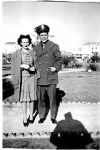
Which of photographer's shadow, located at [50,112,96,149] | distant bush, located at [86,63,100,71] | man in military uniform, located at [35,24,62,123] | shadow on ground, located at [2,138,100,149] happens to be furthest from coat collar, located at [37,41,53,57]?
shadow on ground, located at [2,138,100,149]

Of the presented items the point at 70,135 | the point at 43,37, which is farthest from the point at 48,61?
the point at 70,135

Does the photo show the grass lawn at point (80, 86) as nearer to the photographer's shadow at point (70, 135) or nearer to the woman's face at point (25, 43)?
the photographer's shadow at point (70, 135)

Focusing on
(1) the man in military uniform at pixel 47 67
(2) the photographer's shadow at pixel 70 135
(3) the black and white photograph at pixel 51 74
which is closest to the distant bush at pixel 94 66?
(3) the black and white photograph at pixel 51 74

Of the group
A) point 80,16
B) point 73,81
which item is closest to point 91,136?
point 73,81

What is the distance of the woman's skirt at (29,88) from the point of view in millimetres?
1665

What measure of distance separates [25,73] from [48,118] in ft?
0.98

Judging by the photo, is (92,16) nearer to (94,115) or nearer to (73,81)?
(73,81)

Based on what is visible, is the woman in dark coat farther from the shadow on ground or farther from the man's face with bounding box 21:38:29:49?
the shadow on ground

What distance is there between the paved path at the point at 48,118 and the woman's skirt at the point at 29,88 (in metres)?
0.07

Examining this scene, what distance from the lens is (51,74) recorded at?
1.66 m

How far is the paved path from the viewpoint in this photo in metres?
1.64

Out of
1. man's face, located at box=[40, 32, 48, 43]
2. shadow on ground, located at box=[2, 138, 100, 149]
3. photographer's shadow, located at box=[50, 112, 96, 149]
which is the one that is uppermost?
man's face, located at box=[40, 32, 48, 43]

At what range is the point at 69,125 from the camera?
165cm

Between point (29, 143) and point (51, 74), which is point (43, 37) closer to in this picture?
point (51, 74)
